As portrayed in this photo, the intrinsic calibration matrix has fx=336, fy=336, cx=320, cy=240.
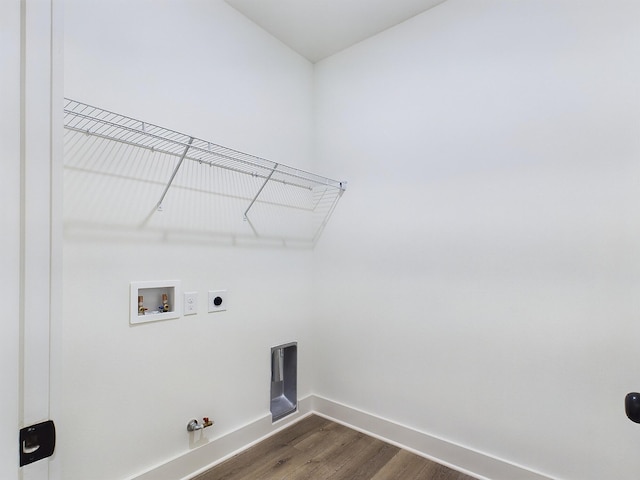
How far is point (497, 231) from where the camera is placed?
1.67m

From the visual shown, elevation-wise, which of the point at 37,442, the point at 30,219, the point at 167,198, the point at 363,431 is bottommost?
the point at 363,431

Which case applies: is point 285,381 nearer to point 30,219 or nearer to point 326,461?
point 326,461

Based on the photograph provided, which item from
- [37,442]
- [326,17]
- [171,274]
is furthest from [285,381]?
[326,17]

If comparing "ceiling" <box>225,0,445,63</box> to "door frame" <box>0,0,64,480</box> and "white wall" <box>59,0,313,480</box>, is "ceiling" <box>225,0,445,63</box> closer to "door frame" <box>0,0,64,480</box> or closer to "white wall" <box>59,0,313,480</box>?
"white wall" <box>59,0,313,480</box>

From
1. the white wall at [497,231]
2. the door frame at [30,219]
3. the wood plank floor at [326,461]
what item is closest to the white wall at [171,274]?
the wood plank floor at [326,461]

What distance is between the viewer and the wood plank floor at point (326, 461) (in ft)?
5.52

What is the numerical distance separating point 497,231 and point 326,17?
157 cm

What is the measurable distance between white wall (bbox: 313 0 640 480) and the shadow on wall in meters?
0.45

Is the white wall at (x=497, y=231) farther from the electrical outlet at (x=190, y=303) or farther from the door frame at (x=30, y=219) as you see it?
the door frame at (x=30, y=219)

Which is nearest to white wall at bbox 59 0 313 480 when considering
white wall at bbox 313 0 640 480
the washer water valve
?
the washer water valve

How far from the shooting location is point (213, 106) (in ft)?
5.95

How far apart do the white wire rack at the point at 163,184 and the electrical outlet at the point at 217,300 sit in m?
0.32

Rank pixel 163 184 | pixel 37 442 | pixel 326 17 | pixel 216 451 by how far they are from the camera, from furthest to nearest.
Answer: pixel 326 17, pixel 216 451, pixel 163 184, pixel 37 442

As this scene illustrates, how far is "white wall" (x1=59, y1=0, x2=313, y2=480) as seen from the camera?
1349 millimetres
